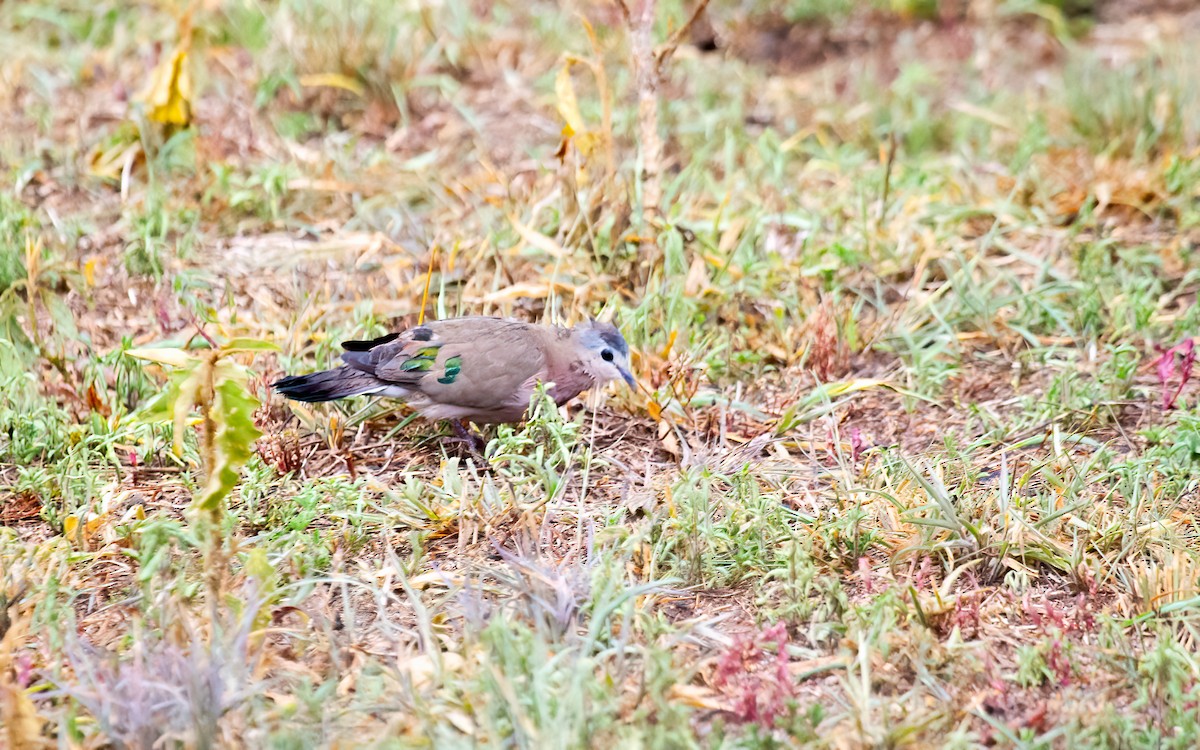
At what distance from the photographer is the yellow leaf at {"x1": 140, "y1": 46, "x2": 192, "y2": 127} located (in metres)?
5.70

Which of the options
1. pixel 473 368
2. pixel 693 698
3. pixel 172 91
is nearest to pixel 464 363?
pixel 473 368

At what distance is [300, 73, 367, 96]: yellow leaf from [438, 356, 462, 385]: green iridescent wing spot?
2.75 metres

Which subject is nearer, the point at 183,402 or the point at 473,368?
the point at 183,402

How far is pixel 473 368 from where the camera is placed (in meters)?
4.09

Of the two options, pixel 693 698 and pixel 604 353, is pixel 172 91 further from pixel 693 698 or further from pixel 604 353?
pixel 693 698

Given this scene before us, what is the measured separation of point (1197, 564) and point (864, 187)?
2825 mm

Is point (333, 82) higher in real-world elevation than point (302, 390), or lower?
higher

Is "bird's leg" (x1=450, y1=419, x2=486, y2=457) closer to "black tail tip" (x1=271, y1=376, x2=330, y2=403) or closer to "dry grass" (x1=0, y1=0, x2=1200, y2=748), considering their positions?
"dry grass" (x1=0, y1=0, x2=1200, y2=748)

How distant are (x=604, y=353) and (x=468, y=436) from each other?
1.78ft

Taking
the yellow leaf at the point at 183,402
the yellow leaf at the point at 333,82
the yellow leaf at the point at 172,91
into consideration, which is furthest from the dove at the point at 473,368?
the yellow leaf at the point at 333,82

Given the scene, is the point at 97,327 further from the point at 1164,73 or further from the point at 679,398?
the point at 1164,73

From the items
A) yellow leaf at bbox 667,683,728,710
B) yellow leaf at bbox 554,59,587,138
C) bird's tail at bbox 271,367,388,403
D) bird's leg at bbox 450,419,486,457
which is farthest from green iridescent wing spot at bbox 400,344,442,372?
yellow leaf at bbox 667,683,728,710

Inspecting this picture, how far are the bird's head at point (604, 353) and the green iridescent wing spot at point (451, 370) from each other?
0.41 meters

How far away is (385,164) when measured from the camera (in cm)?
603
